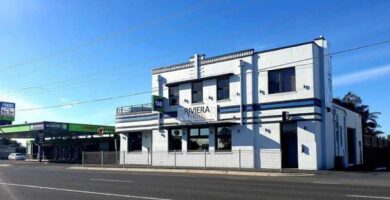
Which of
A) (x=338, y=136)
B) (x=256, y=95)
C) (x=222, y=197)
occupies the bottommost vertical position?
(x=222, y=197)

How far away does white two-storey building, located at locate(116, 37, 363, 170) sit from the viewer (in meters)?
29.3

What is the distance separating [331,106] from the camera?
1202 inches

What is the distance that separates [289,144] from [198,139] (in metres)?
7.08

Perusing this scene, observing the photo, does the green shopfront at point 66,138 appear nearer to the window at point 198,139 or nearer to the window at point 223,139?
the window at point 198,139

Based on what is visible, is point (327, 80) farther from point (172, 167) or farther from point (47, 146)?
point (47, 146)

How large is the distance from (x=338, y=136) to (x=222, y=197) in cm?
2001

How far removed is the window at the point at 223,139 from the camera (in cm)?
3275

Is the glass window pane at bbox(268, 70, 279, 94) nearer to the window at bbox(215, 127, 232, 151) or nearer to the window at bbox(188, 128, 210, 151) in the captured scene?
the window at bbox(215, 127, 232, 151)

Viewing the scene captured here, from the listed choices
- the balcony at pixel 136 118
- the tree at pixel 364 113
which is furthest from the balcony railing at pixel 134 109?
the tree at pixel 364 113

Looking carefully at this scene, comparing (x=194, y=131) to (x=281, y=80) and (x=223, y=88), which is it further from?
(x=281, y=80)

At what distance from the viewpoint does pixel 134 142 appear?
39750mm

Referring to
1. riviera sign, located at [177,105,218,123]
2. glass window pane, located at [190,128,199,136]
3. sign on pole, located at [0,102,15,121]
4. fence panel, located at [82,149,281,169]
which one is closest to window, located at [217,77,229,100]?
riviera sign, located at [177,105,218,123]

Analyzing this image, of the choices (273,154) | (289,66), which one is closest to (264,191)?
(273,154)

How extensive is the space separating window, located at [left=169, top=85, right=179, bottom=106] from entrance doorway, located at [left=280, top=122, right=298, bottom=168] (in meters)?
9.20
